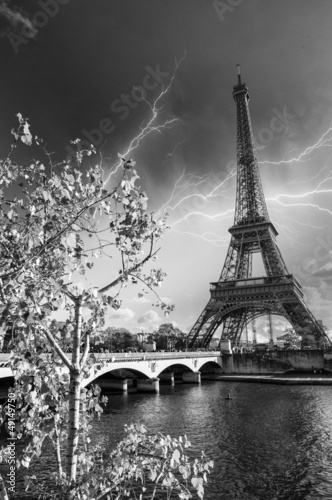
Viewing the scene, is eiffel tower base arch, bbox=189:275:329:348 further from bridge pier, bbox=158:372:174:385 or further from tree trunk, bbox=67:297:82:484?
tree trunk, bbox=67:297:82:484

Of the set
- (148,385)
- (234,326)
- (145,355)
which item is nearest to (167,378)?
(145,355)

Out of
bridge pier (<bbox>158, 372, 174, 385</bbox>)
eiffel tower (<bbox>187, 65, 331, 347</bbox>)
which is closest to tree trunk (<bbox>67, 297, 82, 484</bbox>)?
bridge pier (<bbox>158, 372, 174, 385</bbox>)

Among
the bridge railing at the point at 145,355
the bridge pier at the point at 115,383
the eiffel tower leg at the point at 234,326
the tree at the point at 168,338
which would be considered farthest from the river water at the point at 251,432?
the tree at the point at 168,338

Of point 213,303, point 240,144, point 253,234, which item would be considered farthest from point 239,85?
point 213,303

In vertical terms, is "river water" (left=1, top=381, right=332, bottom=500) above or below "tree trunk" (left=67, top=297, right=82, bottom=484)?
below

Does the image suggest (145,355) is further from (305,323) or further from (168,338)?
(168,338)

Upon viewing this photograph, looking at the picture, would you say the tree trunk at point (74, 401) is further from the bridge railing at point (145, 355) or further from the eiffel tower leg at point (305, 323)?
the eiffel tower leg at point (305, 323)

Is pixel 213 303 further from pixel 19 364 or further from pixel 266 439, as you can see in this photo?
pixel 19 364
